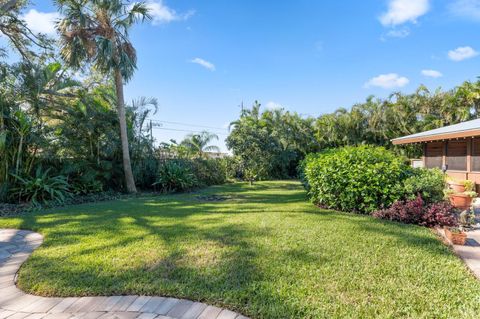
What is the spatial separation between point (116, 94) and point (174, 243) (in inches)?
307

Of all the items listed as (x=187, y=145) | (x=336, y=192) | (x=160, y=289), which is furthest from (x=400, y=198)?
(x=187, y=145)

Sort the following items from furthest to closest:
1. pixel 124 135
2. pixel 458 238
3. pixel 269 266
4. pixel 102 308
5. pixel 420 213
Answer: pixel 124 135
pixel 420 213
pixel 458 238
pixel 269 266
pixel 102 308

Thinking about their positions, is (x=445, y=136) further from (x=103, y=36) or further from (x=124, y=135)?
(x=103, y=36)

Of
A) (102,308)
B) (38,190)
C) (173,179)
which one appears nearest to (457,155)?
(173,179)

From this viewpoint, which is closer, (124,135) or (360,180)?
(360,180)

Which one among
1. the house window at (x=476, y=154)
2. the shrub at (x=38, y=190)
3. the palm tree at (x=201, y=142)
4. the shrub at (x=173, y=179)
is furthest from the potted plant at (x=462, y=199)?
the palm tree at (x=201, y=142)

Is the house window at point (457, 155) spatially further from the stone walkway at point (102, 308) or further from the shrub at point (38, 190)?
the shrub at point (38, 190)

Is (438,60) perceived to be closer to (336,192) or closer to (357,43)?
(357,43)

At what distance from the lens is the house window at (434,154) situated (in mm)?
10961

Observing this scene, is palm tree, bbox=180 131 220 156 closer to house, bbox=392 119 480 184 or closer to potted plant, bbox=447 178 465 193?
house, bbox=392 119 480 184

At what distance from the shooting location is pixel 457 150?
998 cm

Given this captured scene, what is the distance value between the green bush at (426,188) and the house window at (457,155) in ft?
18.7

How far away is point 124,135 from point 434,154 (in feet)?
43.3

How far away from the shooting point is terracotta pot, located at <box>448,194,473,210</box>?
5.63 m
